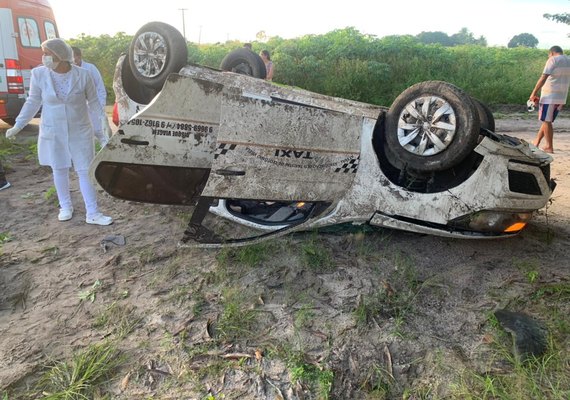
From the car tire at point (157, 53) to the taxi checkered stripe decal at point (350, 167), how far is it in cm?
147

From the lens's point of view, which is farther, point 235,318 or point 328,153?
point 328,153

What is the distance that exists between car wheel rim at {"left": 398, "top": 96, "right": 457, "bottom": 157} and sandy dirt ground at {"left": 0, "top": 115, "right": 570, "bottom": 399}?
863 millimetres

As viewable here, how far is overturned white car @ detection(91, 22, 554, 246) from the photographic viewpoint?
2.90m

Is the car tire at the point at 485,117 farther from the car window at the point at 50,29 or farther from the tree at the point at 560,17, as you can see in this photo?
the tree at the point at 560,17

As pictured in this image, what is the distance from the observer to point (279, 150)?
9.64 ft

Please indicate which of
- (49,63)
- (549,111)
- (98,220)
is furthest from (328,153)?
(549,111)

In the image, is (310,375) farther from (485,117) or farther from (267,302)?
(485,117)

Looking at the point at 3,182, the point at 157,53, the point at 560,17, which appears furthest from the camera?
the point at 560,17

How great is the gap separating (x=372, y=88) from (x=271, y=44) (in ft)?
19.0

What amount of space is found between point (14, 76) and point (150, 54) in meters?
5.95

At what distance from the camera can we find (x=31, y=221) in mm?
4168

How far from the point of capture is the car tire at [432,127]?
2871 mm

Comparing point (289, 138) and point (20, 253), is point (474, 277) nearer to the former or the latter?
point (289, 138)

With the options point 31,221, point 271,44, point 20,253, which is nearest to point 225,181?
point 20,253
